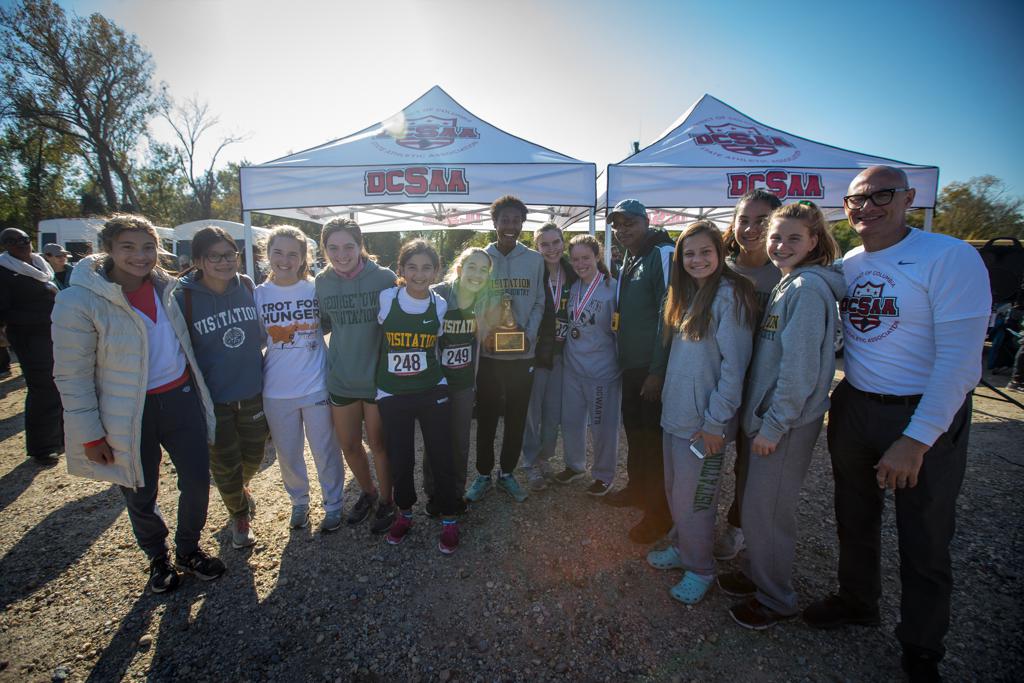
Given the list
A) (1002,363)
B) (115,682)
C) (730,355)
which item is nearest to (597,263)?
(730,355)

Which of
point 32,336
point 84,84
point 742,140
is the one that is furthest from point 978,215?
point 84,84

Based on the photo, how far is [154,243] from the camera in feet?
7.23

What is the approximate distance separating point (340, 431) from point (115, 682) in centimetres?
143

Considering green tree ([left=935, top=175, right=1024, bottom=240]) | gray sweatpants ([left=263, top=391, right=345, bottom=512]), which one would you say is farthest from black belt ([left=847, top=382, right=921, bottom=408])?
green tree ([left=935, top=175, right=1024, bottom=240])

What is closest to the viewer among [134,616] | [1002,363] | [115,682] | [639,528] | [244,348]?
[115,682]

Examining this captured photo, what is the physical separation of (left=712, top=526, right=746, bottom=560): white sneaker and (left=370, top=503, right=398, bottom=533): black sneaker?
216 cm

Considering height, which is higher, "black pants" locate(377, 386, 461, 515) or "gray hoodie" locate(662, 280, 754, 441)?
"gray hoodie" locate(662, 280, 754, 441)

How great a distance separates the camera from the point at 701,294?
2041 millimetres

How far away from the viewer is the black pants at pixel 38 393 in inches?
154

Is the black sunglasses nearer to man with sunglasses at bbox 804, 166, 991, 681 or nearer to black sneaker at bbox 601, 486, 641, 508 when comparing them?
man with sunglasses at bbox 804, 166, 991, 681

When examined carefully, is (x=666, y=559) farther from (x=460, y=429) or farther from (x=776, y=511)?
(x=460, y=429)

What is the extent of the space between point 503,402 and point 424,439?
0.74 metres

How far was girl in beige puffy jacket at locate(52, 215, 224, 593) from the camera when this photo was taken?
1.97 metres

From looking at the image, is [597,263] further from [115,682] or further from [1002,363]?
[1002,363]
